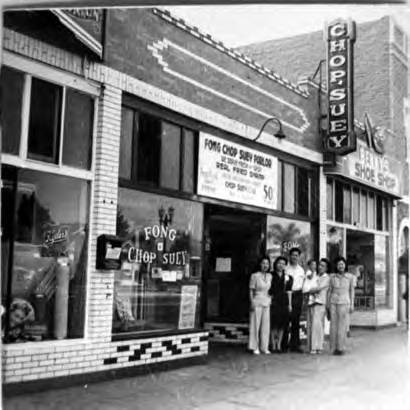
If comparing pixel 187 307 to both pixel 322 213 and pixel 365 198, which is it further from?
pixel 365 198

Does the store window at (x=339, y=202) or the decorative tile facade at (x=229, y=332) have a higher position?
the store window at (x=339, y=202)

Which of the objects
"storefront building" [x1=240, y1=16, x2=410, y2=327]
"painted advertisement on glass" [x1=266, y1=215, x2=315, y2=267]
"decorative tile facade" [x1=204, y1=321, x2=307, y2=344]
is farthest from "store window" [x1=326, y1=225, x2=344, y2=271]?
"decorative tile facade" [x1=204, y1=321, x2=307, y2=344]

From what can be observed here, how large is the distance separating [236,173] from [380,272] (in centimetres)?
271

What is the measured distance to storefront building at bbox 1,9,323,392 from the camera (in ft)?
17.6

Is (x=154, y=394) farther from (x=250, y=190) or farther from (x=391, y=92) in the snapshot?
(x=391, y=92)

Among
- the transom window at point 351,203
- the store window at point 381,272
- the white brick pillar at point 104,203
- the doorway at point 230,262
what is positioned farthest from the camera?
the doorway at point 230,262

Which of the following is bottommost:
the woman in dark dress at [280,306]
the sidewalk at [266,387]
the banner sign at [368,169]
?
the sidewalk at [266,387]

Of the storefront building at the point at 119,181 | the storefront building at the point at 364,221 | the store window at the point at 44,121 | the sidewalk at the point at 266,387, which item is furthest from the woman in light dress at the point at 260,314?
the store window at the point at 44,121

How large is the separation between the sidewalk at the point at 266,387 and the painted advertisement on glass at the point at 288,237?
6.11ft

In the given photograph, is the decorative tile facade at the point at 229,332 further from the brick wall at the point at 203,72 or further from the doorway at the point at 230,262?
the brick wall at the point at 203,72

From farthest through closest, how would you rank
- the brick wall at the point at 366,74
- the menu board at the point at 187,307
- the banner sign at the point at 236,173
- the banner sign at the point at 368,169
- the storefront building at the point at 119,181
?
1. the banner sign at the point at 368,169
2. the banner sign at the point at 236,173
3. the menu board at the point at 187,307
4. the brick wall at the point at 366,74
5. the storefront building at the point at 119,181

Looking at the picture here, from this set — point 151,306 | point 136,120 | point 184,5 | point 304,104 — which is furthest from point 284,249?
point 184,5

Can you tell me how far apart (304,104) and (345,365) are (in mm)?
4063

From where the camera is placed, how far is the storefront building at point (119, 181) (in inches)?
211
